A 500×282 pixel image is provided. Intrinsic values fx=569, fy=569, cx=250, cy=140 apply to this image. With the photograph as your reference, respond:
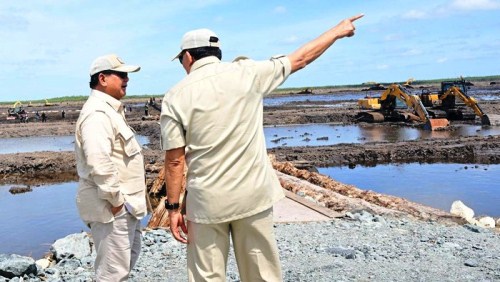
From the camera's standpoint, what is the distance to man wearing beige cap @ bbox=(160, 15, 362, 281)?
2.96 m

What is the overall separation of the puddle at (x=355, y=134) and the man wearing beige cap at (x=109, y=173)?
20468 millimetres

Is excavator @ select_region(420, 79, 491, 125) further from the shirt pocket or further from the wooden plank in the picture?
the shirt pocket

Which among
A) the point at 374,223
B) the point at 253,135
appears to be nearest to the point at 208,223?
the point at 253,135

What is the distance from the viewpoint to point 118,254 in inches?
142

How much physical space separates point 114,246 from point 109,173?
1.67 ft

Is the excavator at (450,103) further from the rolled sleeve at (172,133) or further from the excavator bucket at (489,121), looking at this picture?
the rolled sleeve at (172,133)

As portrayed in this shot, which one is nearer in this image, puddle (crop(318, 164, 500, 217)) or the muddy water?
puddle (crop(318, 164, 500, 217))

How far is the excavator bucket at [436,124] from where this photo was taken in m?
27.8

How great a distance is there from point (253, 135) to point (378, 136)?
23904 millimetres

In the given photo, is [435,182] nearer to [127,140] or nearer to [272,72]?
[127,140]

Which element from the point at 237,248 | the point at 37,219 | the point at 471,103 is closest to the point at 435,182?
the point at 37,219

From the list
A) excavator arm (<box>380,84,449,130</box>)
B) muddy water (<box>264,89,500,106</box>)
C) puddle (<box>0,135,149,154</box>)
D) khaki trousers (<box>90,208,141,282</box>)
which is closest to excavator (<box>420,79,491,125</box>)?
excavator arm (<box>380,84,449,130</box>)

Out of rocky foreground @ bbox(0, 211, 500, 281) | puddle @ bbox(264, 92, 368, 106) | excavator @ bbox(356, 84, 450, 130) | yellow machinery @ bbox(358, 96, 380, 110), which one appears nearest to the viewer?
rocky foreground @ bbox(0, 211, 500, 281)

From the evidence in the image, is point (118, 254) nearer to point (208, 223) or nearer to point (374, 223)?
point (208, 223)
